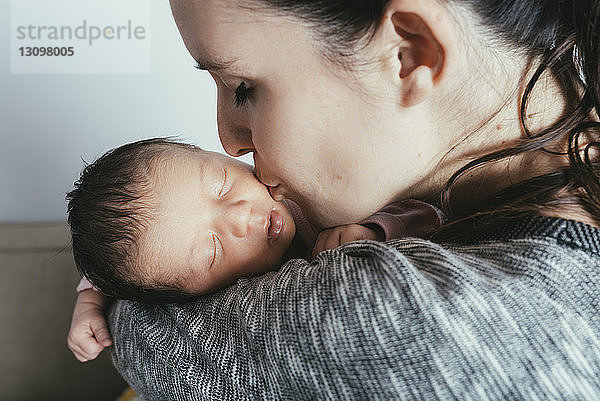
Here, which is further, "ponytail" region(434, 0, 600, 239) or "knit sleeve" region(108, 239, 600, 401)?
"ponytail" region(434, 0, 600, 239)

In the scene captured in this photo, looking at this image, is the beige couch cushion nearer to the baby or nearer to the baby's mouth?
the baby

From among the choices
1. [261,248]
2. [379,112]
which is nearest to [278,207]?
[261,248]

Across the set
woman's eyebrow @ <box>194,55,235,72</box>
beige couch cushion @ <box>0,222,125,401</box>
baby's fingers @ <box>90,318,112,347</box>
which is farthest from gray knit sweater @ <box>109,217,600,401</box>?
beige couch cushion @ <box>0,222,125,401</box>

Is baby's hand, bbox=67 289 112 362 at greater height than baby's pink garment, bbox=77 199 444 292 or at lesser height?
lesser

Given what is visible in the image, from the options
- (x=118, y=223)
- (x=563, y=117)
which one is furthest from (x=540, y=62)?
(x=118, y=223)

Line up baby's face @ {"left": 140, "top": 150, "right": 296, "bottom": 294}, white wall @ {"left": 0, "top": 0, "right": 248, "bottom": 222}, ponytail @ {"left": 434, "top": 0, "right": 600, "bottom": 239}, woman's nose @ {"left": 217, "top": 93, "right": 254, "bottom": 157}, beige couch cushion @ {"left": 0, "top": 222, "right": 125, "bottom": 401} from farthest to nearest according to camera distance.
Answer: white wall @ {"left": 0, "top": 0, "right": 248, "bottom": 222}, beige couch cushion @ {"left": 0, "top": 222, "right": 125, "bottom": 401}, baby's face @ {"left": 140, "top": 150, "right": 296, "bottom": 294}, woman's nose @ {"left": 217, "top": 93, "right": 254, "bottom": 157}, ponytail @ {"left": 434, "top": 0, "right": 600, "bottom": 239}

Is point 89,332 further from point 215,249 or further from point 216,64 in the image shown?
point 216,64

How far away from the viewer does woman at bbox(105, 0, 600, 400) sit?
0.63 meters

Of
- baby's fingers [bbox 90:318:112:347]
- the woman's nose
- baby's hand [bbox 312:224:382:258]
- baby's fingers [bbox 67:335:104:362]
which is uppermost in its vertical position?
the woman's nose

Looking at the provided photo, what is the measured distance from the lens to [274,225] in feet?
3.38

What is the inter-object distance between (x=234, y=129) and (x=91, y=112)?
1.00m

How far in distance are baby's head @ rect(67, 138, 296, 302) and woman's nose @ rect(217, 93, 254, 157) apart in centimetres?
10

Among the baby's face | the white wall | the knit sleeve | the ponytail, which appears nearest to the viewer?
the knit sleeve

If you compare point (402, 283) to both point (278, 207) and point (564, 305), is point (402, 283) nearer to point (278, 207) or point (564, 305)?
point (564, 305)
